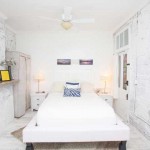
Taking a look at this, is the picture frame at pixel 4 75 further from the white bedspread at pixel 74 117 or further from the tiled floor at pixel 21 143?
the white bedspread at pixel 74 117

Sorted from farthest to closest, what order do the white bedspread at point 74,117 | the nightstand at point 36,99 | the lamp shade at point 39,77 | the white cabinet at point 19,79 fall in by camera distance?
1. the lamp shade at point 39,77
2. the nightstand at point 36,99
3. the white cabinet at point 19,79
4. the white bedspread at point 74,117

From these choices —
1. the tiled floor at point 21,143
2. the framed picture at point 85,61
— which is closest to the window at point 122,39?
the framed picture at point 85,61

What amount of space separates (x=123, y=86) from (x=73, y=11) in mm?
2355

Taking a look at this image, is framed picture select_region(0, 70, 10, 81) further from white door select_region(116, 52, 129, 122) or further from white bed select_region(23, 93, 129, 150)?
white door select_region(116, 52, 129, 122)

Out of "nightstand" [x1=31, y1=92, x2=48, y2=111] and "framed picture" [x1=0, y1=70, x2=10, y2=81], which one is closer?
"framed picture" [x1=0, y1=70, x2=10, y2=81]

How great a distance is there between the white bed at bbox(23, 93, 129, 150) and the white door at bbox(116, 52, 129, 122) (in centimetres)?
159

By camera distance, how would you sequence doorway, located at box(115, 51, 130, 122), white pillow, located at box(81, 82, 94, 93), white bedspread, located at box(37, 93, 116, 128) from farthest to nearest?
white pillow, located at box(81, 82, 94, 93) < doorway, located at box(115, 51, 130, 122) < white bedspread, located at box(37, 93, 116, 128)

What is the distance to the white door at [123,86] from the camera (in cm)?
439

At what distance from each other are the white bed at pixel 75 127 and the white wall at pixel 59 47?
2718 millimetres

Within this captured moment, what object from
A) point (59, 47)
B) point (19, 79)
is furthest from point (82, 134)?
point (59, 47)

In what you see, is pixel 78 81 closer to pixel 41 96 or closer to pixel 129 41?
pixel 41 96

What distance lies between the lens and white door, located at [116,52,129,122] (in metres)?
4.39

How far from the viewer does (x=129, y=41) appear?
4.14m

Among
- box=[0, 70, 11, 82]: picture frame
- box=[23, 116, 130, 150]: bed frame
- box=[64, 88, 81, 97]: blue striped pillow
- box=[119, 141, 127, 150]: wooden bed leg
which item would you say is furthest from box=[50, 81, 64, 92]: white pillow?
box=[119, 141, 127, 150]: wooden bed leg
